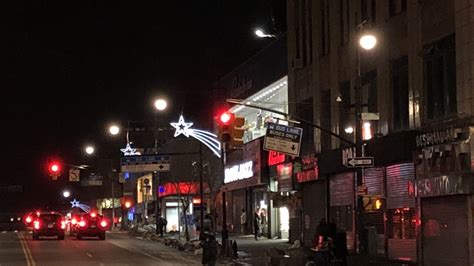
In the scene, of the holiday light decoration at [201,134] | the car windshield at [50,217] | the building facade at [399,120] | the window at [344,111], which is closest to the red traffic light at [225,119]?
the building facade at [399,120]

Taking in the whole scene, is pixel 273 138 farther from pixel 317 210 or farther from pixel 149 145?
pixel 149 145

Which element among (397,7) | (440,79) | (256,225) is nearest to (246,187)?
(256,225)

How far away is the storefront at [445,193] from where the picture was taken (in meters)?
22.0

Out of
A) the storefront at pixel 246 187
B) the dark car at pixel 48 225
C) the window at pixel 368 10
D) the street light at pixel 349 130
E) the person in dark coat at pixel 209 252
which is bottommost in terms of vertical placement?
the person in dark coat at pixel 209 252

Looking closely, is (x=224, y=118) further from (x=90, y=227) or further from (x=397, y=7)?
(x=90, y=227)

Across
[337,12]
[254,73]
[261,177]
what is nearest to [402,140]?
[337,12]

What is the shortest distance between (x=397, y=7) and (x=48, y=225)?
29645 mm

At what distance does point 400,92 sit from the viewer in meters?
27.0

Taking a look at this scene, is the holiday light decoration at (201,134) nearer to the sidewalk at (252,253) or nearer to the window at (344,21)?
the sidewalk at (252,253)

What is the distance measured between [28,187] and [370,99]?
433ft

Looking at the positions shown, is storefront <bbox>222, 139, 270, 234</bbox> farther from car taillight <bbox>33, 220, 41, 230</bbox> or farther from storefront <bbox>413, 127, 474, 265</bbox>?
storefront <bbox>413, 127, 474, 265</bbox>

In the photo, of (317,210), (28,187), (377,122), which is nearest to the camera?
(377,122)

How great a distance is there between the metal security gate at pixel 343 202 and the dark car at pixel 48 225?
2162 cm

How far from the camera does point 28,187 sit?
15300 cm
